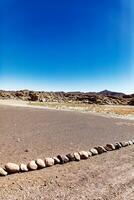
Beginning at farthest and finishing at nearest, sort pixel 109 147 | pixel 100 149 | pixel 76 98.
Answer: pixel 76 98
pixel 109 147
pixel 100 149

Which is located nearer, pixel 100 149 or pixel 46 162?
pixel 46 162

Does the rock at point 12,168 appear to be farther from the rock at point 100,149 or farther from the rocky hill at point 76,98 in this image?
the rocky hill at point 76,98

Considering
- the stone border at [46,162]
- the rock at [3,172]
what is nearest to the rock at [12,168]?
the stone border at [46,162]

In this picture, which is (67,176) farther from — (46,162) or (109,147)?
(109,147)

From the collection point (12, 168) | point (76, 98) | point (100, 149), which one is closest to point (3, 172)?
point (12, 168)

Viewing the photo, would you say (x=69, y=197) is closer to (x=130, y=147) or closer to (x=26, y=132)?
(x=130, y=147)

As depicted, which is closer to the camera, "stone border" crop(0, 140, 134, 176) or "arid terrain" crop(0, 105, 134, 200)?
"arid terrain" crop(0, 105, 134, 200)

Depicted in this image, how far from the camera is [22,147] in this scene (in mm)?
11672

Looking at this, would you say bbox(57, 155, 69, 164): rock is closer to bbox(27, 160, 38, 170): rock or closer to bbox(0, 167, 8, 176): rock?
bbox(27, 160, 38, 170): rock

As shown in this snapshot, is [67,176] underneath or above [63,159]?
underneath

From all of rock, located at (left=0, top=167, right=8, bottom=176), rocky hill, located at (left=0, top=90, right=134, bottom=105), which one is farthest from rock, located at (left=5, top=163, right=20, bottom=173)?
rocky hill, located at (left=0, top=90, right=134, bottom=105)

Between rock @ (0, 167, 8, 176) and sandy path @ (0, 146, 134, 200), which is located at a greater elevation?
rock @ (0, 167, 8, 176)

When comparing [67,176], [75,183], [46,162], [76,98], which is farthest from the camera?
[76,98]

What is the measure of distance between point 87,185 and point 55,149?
14.6 feet
